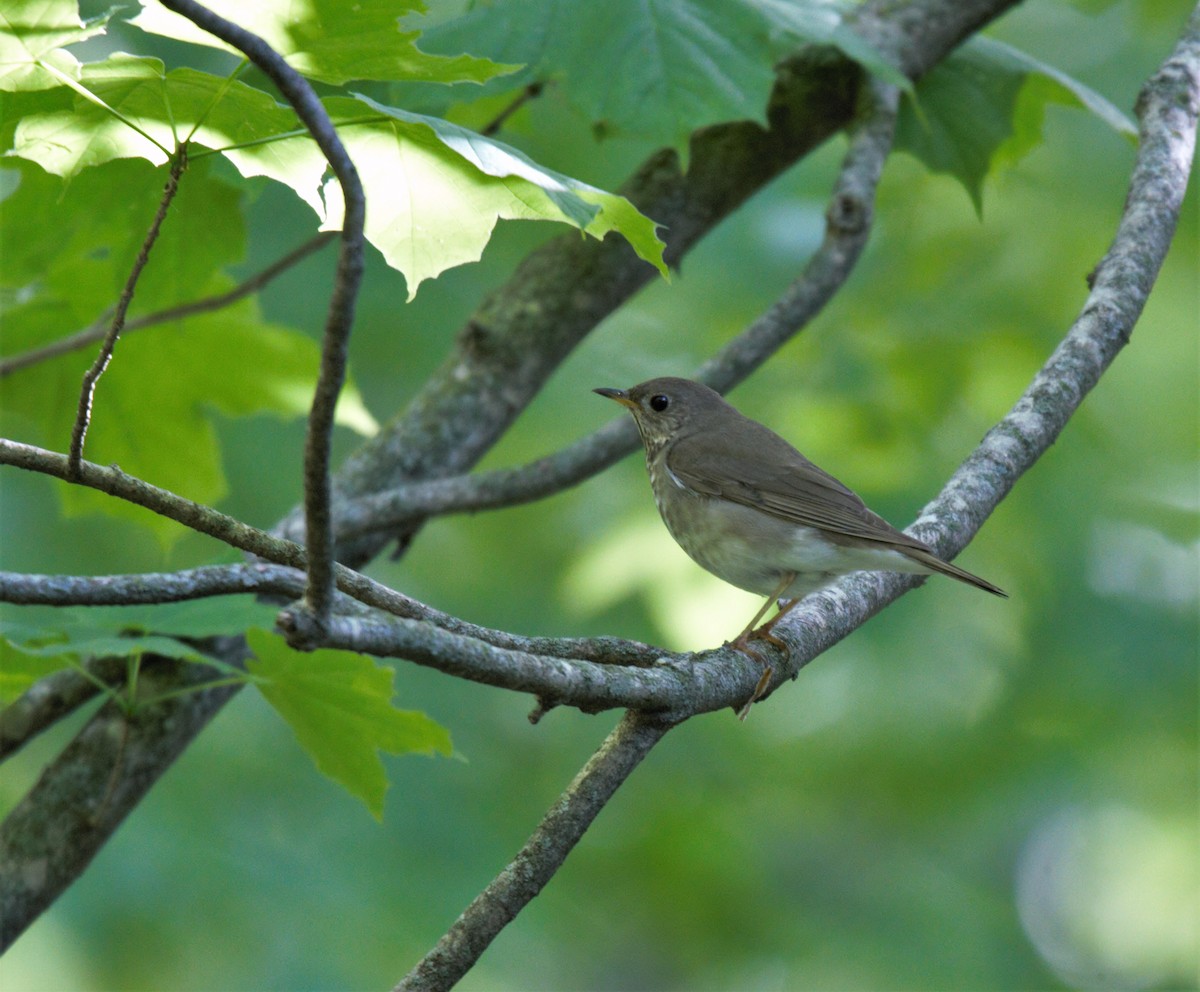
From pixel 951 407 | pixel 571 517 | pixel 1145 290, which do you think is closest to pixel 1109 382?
pixel 951 407

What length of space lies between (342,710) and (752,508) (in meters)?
1.64

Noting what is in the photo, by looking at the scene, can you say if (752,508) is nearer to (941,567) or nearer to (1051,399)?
(941,567)

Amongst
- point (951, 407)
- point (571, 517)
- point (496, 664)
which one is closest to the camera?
point (496, 664)

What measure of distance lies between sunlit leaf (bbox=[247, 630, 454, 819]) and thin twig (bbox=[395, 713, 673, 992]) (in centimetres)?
78

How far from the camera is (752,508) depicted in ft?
13.1

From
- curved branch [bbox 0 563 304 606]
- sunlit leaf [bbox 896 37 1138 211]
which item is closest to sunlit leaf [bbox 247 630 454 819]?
curved branch [bbox 0 563 304 606]

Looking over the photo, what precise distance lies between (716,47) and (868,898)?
5561 millimetres

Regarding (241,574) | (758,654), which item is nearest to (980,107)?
(758,654)

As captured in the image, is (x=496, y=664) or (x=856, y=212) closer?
(x=496, y=664)

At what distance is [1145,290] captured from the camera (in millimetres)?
3131

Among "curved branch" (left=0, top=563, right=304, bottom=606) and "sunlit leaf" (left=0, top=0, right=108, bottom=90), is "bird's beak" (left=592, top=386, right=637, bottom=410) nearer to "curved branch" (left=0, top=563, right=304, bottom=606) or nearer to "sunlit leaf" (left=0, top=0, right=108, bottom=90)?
"sunlit leaf" (left=0, top=0, right=108, bottom=90)

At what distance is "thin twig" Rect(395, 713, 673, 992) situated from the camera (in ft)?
6.37

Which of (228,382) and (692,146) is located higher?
(692,146)

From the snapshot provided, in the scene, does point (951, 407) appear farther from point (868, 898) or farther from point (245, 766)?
point (245, 766)
